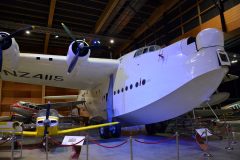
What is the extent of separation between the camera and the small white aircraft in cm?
626

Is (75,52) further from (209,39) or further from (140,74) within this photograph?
(209,39)

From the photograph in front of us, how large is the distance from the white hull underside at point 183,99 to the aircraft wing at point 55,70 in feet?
9.32

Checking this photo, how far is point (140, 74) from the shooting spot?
846cm

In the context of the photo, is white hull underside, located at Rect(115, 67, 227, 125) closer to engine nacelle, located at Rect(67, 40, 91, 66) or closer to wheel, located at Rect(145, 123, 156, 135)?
wheel, located at Rect(145, 123, 156, 135)

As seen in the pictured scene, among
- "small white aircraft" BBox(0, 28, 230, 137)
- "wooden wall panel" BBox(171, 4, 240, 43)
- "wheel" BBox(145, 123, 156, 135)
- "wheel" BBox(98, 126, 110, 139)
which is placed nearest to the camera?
"small white aircraft" BBox(0, 28, 230, 137)

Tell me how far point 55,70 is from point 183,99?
620 centimetres

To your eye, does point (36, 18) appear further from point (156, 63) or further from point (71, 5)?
point (156, 63)

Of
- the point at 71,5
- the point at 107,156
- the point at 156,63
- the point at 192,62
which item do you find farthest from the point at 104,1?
the point at 107,156

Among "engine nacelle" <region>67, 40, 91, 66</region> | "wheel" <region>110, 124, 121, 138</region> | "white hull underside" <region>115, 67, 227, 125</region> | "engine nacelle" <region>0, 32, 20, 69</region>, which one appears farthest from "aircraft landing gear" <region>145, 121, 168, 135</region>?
"engine nacelle" <region>0, 32, 20, 69</region>

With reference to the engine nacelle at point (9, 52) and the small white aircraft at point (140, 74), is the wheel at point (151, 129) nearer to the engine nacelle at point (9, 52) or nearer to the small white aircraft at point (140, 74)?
the small white aircraft at point (140, 74)

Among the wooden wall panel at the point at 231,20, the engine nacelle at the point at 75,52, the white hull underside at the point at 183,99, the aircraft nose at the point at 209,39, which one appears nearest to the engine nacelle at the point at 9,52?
the engine nacelle at the point at 75,52

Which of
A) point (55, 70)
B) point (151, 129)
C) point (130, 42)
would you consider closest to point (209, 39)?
point (151, 129)

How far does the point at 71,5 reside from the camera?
1397 cm

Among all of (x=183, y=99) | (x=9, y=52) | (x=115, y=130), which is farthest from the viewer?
(x=115, y=130)
